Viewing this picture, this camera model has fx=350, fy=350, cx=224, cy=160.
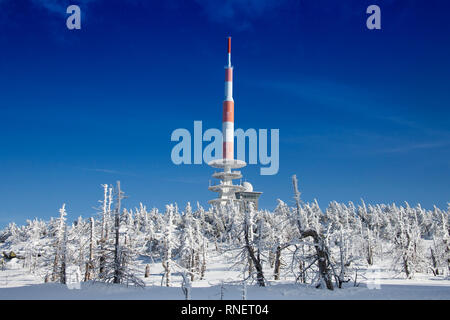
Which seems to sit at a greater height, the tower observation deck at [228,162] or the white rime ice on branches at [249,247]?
the tower observation deck at [228,162]

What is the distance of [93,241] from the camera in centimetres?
4119

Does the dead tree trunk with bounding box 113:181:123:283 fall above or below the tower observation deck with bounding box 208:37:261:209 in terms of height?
below

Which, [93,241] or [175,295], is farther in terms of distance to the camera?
[93,241]

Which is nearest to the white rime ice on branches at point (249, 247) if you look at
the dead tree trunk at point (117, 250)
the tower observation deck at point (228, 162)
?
the dead tree trunk at point (117, 250)

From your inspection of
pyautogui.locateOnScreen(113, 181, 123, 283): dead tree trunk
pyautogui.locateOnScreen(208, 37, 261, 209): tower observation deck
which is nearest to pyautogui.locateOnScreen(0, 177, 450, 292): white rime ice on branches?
pyautogui.locateOnScreen(113, 181, 123, 283): dead tree trunk

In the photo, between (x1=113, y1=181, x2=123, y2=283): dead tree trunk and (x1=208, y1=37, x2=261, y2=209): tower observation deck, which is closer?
(x1=113, y1=181, x2=123, y2=283): dead tree trunk

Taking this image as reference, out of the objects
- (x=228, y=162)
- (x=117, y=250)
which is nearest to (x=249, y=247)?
(x=117, y=250)

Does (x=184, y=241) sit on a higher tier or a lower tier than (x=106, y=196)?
lower

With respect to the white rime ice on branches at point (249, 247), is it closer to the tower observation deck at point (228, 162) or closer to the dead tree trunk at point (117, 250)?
the dead tree trunk at point (117, 250)

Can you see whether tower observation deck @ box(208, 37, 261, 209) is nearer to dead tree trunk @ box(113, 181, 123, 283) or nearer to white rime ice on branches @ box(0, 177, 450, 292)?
white rime ice on branches @ box(0, 177, 450, 292)
